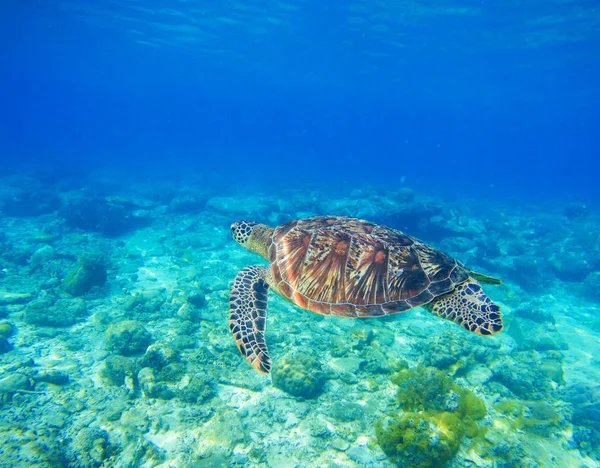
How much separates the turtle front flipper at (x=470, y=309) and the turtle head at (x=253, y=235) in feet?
11.6

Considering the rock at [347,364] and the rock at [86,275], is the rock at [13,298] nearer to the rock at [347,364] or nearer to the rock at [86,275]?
the rock at [86,275]

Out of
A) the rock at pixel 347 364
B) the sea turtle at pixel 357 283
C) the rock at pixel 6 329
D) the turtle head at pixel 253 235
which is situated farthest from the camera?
the rock at pixel 6 329

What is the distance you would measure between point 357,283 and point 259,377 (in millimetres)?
3305

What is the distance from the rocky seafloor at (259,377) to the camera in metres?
4.85

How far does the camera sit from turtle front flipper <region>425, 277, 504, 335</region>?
440cm

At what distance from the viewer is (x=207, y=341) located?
744 cm

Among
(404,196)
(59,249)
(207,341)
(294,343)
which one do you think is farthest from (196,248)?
(404,196)

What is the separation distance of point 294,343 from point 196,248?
28.0ft

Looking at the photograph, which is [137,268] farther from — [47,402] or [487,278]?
[487,278]

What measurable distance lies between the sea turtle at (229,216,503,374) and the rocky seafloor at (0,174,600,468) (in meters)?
1.76

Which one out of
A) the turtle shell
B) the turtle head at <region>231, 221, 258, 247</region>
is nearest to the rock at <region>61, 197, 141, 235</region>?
the turtle head at <region>231, 221, 258, 247</region>

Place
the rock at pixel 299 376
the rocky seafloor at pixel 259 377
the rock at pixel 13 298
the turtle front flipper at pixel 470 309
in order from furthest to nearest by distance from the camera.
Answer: the rock at pixel 13 298
the rock at pixel 299 376
the rocky seafloor at pixel 259 377
the turtle front flipper at pixel 470 309

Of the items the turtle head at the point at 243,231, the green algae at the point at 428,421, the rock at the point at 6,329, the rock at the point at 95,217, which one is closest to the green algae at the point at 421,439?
the green algae at the point at 428,421

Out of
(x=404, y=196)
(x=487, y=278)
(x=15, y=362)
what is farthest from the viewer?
(x=404, y=196)
